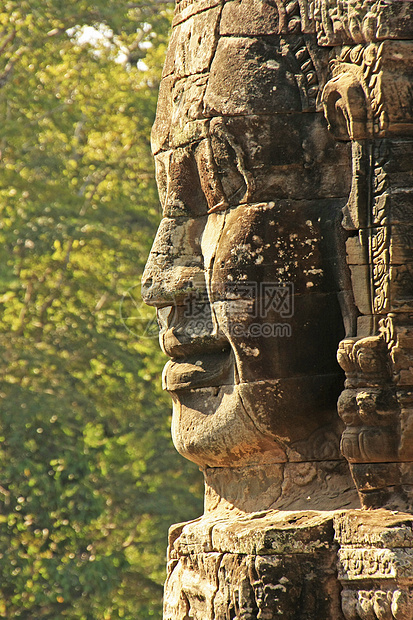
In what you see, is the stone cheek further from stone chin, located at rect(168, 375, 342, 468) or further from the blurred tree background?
the blurred tree background

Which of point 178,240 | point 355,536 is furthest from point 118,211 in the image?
point 355,536

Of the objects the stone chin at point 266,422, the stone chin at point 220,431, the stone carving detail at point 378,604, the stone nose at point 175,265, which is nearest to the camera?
A: the stone carving detail at point 378,604

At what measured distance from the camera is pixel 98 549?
13.6 m

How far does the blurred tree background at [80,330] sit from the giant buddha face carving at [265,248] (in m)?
8.44

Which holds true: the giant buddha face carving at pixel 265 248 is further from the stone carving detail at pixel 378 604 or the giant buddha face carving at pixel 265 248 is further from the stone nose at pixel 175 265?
the stone carving detail at pixel 378 604

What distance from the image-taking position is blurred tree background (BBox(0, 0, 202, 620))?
13039 millimetres

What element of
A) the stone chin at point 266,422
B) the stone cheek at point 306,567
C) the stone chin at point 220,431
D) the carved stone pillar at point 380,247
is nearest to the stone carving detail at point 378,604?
the stone cheek at point 306,567

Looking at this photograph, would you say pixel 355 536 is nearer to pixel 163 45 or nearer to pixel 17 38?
pixel 17 38

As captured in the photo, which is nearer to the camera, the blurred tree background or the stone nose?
the stone nose

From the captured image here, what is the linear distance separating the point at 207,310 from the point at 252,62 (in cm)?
108

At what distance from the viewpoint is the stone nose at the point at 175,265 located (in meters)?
4.52

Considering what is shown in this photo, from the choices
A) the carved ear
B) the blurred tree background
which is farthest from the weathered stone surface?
the blurred tree background

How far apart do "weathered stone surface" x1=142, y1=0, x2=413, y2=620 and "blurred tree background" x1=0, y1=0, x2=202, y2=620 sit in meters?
8.30

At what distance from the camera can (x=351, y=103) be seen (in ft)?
12.7
